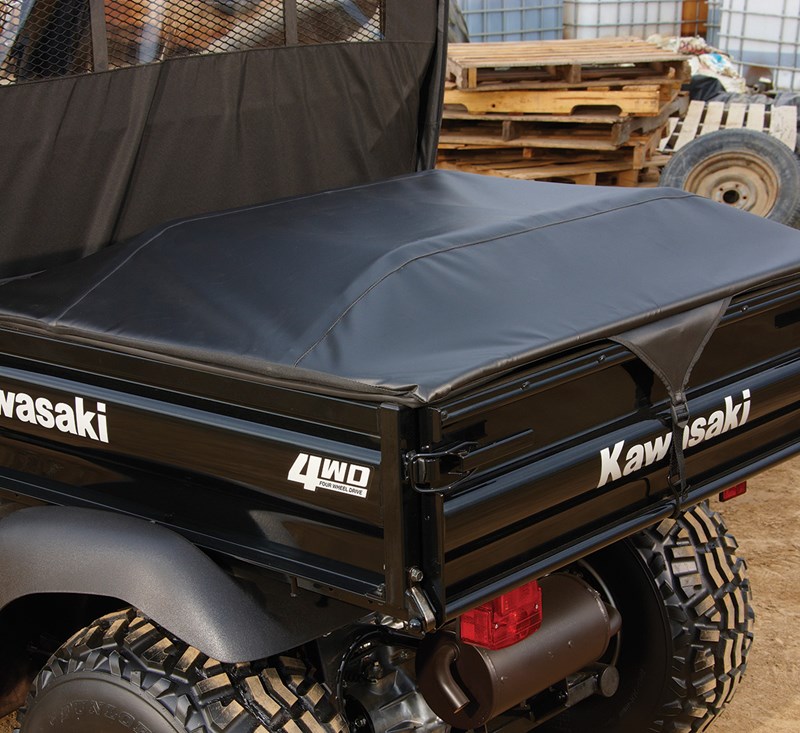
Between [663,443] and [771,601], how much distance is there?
6.55 feet

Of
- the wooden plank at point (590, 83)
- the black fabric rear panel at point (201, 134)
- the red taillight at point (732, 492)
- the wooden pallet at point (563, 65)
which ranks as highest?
the black fabric rear panel at point (201, 134)

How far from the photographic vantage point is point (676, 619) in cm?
292

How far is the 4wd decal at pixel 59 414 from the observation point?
7.89ft

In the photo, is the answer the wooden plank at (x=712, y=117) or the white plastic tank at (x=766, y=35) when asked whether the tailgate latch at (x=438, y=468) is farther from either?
the white plastic tank at (x=766, y=35)

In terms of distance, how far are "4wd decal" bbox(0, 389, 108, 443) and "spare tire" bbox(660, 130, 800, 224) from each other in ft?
19.9

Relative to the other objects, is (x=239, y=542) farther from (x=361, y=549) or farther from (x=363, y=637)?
(x=363, y=637)

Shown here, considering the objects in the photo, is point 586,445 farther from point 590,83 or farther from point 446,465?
point 590,83

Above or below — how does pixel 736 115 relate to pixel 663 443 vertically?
below

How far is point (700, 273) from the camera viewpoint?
2611 millimetres

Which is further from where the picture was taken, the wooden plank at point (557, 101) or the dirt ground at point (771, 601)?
the wooden plank at point (557, 101)

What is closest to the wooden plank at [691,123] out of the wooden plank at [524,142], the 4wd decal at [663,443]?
the wooden plank at [524,142]

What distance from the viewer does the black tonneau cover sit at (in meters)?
2.16

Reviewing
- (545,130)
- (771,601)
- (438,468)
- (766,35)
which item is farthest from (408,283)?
(766,35)

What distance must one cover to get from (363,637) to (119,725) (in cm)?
57
